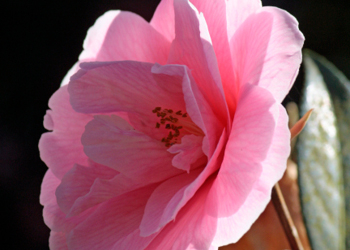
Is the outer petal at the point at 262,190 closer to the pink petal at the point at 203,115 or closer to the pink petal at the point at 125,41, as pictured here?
the pink petal at the point at 203,115

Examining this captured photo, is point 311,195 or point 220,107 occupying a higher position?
point 220,107

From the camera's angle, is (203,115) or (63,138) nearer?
(203,115)

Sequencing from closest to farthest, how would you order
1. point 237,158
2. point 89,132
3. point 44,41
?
point 237,158 → point 89,132 → point 44,41

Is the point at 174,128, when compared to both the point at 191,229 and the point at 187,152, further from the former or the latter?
the point at 191,229

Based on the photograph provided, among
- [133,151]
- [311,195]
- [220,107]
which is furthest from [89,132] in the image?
[311,195]

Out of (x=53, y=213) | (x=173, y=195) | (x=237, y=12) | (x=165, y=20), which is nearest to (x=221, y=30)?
(x=237, y=12)

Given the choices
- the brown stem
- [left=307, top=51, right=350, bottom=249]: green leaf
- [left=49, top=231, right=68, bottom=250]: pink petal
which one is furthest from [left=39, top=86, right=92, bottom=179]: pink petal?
[left=307, top=51, right=350, bottom=249]: green leaf

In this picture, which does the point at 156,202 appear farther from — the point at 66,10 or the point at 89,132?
the point at 66,10
